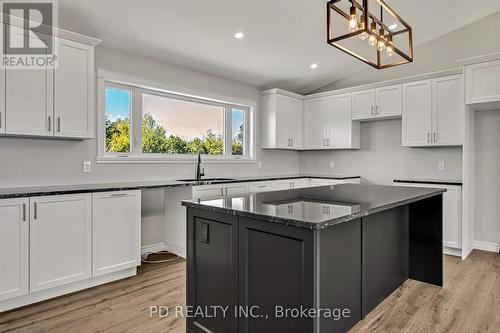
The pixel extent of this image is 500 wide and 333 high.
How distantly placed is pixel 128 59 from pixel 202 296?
9.64ft

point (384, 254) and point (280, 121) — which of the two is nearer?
point (384, 254)

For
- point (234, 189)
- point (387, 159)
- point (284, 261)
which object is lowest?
point (284, 261)

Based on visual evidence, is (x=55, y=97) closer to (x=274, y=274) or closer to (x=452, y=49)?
(x=274, y=274)

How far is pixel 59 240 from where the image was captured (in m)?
2.63

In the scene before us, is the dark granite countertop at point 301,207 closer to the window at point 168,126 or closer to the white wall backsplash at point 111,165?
the white wall backsplash at point 111,165

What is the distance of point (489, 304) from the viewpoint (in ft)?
8.44

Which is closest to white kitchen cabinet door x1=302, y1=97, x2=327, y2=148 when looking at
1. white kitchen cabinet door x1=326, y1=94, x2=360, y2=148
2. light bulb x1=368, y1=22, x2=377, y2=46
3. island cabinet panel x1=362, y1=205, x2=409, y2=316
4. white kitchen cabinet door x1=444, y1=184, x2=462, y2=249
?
white kitchen cabinet door x1=326, y1=94, x2=360, y2=148

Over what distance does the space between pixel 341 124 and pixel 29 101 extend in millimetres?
4287

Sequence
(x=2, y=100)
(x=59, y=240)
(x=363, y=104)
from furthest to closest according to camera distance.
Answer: (x=363, y=104), (x=59, y=240), (x=2, y=100)

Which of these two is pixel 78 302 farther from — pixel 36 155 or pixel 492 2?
pixel 492 2

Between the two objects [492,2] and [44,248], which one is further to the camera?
[492,2]

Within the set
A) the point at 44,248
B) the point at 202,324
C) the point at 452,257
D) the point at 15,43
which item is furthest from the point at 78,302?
the point at 452,257

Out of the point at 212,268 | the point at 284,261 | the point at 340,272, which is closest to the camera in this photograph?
the point at 284,261

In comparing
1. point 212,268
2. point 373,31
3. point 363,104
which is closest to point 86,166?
point 212,268
